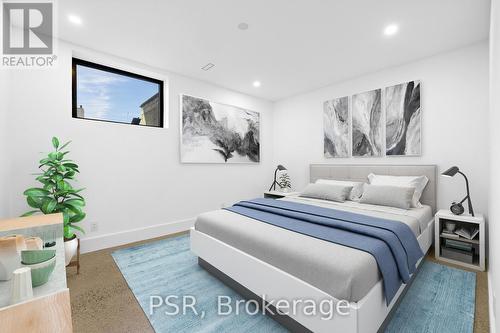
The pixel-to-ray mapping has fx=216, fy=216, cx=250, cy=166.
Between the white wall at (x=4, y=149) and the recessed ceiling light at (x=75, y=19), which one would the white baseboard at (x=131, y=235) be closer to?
the white wall at (x=4, y=149)

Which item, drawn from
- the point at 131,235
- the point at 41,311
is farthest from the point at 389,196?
the point at 131,235

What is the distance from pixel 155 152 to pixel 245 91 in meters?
2.17

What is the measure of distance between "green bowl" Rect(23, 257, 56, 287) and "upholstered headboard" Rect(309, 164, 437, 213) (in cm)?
370

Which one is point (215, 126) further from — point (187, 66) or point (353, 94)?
point (353, 94)

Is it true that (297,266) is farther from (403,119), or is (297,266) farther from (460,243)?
(403,119)

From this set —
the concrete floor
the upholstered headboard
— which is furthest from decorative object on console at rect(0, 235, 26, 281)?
the upholstered headboard

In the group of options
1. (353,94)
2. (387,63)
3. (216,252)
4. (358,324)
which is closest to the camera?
(358,324)

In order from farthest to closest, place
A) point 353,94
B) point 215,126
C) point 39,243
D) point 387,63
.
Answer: point 215,126 < point 353,94 < point 387,63 < point 39,243

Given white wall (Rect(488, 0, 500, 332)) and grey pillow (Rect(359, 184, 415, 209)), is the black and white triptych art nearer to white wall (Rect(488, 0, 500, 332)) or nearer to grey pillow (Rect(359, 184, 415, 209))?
grey pillow (Rect(359, 184, 415, 209))

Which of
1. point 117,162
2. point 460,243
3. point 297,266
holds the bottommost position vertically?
point 460,243

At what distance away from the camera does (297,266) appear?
1454mm

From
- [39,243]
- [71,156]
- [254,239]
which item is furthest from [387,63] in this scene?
[71,156]

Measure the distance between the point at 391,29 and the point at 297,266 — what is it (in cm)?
265

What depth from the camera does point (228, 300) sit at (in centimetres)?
184
